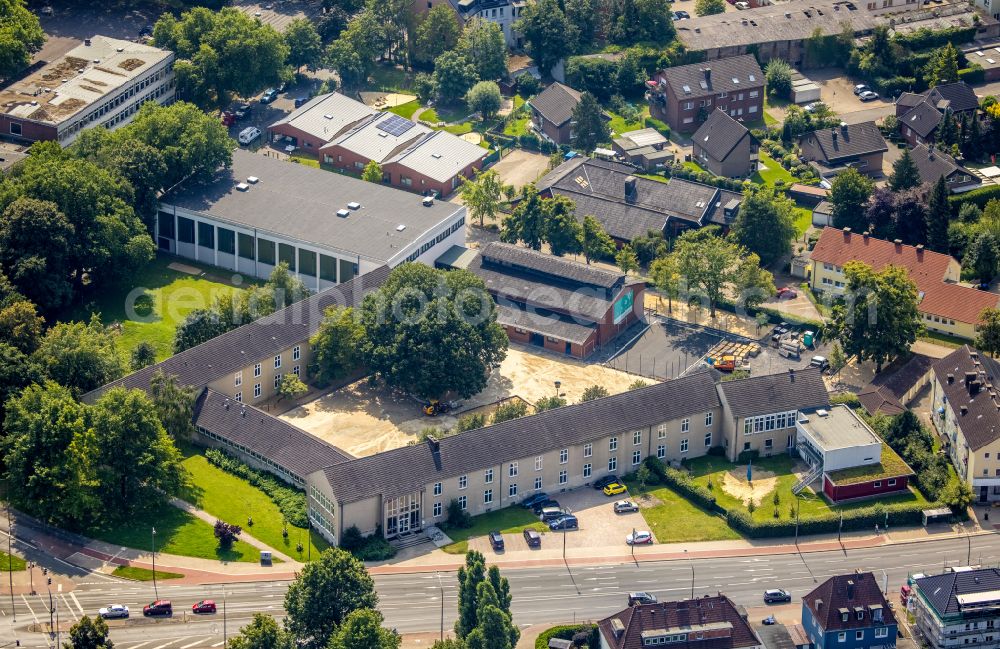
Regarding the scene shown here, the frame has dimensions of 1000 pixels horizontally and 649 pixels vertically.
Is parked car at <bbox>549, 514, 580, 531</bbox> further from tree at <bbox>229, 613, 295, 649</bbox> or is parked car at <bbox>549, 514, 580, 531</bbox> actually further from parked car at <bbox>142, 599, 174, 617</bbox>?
parked car at <bbox>142, 599, 174, 617</bbox>

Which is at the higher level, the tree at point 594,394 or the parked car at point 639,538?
the tree at point 594,394

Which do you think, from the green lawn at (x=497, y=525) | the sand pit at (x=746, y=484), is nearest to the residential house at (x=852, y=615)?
the sand pit at (x=746, y=484)

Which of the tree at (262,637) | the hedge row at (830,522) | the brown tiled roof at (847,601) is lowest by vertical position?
the hedge row at (830,522)

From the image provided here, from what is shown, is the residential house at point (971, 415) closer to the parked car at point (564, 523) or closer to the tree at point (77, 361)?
the parked car at point (564, 523)

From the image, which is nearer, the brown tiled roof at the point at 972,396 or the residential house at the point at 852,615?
the residential house at the point at 852,615

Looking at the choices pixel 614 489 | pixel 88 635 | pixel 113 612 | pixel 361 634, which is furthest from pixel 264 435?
pixel 361 634

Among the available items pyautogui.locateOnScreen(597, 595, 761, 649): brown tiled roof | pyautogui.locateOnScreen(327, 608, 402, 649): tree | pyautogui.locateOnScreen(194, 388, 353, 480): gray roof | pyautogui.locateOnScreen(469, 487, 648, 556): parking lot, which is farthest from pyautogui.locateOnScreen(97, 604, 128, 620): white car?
pyautogui.locateOnScreen(597, 595, 761, 649): brown tiled roof

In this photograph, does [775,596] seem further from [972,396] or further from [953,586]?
[972,396]
